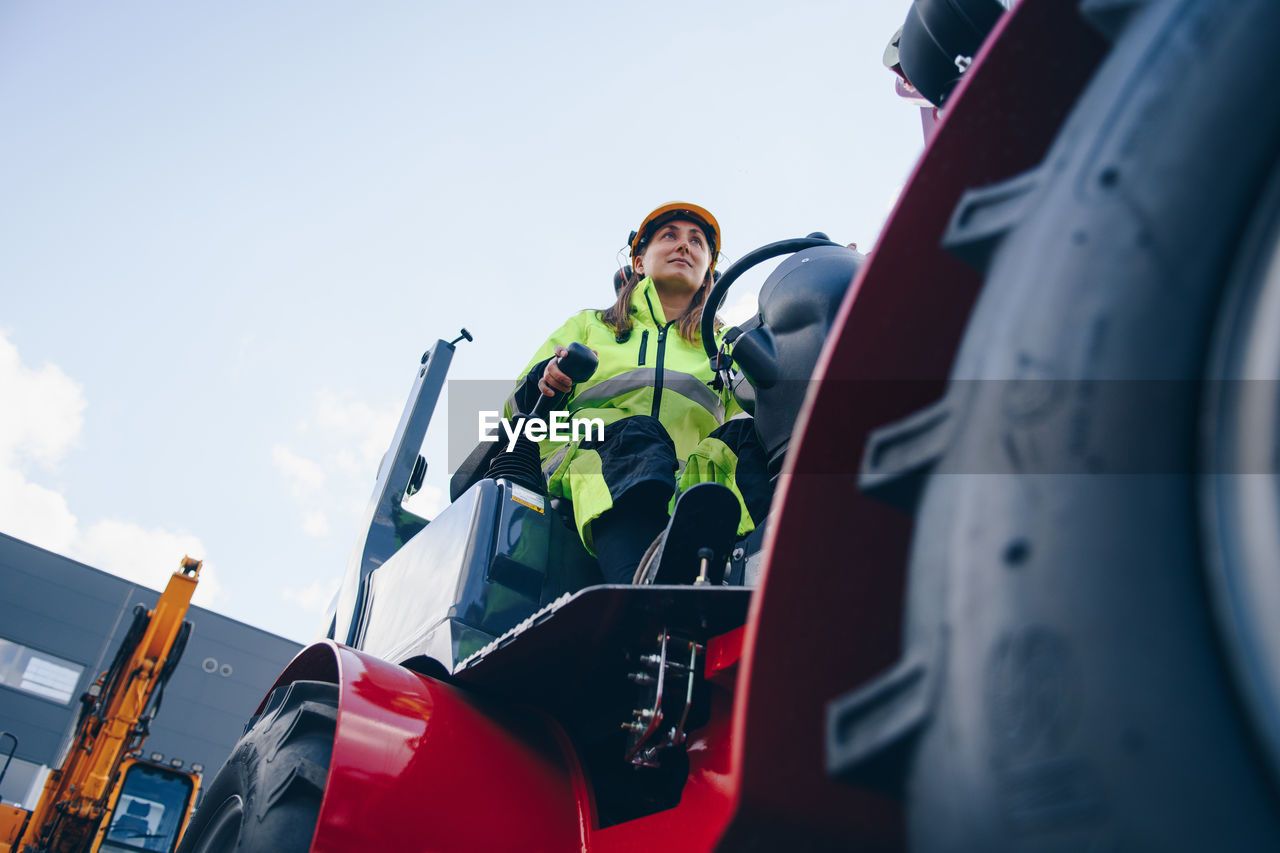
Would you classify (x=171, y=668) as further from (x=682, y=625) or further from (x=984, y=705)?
(x=984, y=705)

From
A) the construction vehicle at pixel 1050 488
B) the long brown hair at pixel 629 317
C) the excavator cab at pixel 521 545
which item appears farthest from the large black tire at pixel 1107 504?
the long brown hair at pixel 629 317

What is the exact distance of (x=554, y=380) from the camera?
7.97 feet

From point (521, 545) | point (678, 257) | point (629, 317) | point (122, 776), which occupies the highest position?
point (678, 257)

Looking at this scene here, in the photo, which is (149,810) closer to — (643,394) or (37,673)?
(643,394)

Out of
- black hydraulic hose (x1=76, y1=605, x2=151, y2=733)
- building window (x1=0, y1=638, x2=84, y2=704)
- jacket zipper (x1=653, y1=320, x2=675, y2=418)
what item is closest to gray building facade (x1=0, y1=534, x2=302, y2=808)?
building window (x1=0, y1=638, x2=84, y2=704)

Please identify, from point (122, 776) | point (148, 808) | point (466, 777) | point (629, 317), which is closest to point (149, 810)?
point (148, 808)

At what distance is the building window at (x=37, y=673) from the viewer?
20594 mm

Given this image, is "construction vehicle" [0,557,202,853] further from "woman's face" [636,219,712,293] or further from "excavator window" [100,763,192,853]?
"woman's face" [636,219,712,293]

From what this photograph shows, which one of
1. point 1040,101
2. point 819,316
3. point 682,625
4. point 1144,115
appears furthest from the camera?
point 819,316

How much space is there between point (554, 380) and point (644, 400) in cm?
27

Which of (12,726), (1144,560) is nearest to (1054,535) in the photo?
(1144,560)

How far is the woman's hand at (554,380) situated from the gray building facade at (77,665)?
22.6 meters

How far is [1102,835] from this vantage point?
1.53ft

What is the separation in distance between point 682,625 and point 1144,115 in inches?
37.0
